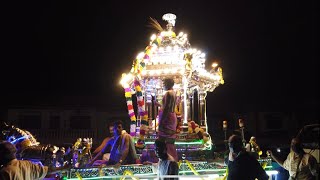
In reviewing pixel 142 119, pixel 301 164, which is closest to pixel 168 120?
pixel 142 119

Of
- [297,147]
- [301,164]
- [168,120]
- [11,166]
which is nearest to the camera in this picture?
[11,166]

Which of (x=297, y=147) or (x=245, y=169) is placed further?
(x=297, y=147)

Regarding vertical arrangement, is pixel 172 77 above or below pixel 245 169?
above

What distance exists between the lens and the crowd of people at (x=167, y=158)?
14.7ft

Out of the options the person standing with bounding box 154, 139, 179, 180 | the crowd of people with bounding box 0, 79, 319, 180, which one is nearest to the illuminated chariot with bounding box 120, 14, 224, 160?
the crowd of people with bounding box 0, 79, 319, 180

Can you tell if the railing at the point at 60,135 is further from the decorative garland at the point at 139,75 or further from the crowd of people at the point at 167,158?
the crowd of people at the point at 167,158

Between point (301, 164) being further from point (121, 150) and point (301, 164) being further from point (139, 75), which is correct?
point (139, 75)

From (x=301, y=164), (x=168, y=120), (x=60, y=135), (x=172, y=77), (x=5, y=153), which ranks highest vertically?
(x=172, y=77)

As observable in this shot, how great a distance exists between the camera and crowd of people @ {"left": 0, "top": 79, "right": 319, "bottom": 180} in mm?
4477

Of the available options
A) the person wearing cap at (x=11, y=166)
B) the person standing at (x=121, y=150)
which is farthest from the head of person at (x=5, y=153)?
the person standing at (x=121, y=150)

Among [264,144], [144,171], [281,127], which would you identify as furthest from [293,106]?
[144,171]

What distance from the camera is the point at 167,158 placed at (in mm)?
5223

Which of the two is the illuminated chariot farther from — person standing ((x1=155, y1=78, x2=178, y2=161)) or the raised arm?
person standing ((x1=155, y1=78, x2=178, y2=161))

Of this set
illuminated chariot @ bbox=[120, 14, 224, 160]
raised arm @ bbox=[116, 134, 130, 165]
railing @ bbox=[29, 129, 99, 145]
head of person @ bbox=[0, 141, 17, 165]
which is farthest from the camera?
railing @ bbox=[29, 129, 99, 145]
